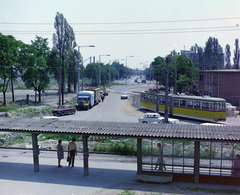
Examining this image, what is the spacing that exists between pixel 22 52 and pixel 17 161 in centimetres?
3440

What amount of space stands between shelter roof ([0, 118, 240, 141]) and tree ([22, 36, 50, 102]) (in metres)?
33.4

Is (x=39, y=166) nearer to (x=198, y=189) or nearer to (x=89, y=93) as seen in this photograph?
(x=198, y=189)

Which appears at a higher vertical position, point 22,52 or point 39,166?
point 22,52

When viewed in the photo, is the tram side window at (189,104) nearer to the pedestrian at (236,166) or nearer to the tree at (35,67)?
the pedestrian at (236,166)

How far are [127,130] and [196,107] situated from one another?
65.2ft

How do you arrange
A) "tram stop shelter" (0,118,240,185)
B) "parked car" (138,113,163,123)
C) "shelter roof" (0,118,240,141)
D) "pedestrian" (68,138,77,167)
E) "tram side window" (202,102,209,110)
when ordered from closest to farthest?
"shelter roof" (0,118,240,141), "tram stop shelter" (0,118,240,185), "pedestrian" (68,138,77,167), "parked car" (138,113,163,123), "tram side window" (202,102,209,110)

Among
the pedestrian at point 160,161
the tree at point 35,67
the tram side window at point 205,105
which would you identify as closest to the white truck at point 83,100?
the tree at point 35,67

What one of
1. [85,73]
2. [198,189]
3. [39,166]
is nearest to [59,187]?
[39,166]

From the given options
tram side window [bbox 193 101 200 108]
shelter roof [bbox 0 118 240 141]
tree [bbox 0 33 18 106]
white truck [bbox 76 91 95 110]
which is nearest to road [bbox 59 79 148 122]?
white truck [bbox 76 91 95 110]

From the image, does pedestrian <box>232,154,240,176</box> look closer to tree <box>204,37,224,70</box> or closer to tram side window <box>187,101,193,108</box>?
tram side window <box>187,101,193,108</box>

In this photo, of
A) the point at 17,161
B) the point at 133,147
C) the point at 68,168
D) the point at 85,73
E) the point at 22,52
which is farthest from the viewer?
the point at 85,73

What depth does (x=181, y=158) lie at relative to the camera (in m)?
12.4

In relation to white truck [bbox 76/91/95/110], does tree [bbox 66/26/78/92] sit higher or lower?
higher

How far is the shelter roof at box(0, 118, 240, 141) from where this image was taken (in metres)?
11.5
